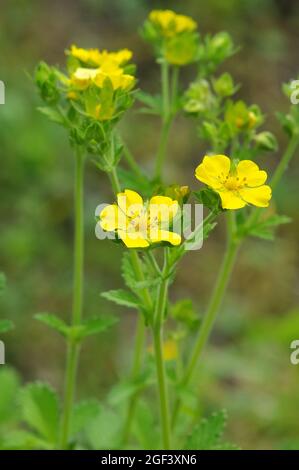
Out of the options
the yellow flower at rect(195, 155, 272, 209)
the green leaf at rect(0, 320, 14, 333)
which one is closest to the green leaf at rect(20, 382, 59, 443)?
the green leaf at rect(0, 320, 14, 333)

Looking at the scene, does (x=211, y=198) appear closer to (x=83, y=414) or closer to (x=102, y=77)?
(x=102, y=77)

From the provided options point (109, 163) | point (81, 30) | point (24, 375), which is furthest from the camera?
point (81, 30)

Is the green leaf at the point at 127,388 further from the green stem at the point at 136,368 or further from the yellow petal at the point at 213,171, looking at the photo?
the yellow petal at the point at 213,171

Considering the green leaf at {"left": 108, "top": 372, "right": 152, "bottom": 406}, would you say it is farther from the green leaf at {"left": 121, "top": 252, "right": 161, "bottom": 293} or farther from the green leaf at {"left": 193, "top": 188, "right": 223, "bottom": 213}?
the green leaf at {"left": 193, "top": 188, "right": 223, "bottom": 213}

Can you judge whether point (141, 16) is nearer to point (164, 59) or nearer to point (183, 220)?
point (164, 59)

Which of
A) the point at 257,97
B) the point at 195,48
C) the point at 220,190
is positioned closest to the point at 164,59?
the point at 195,48

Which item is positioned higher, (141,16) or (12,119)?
(141,16)
